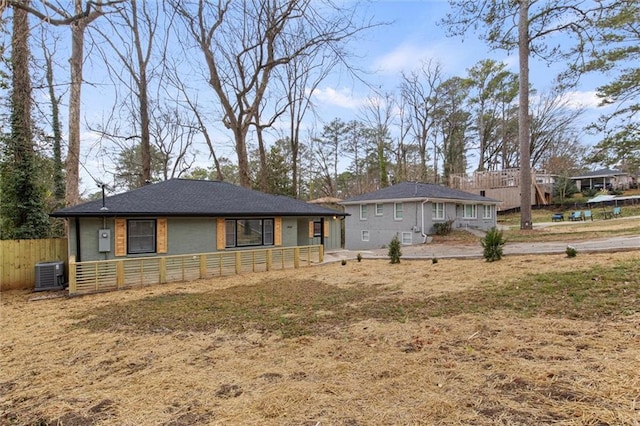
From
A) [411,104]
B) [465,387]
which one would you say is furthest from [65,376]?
[411,104]

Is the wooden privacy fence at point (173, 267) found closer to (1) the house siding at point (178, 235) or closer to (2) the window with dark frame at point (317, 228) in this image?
(1) the house siding at point (178, 235)

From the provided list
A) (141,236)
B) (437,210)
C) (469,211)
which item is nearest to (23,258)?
(141,236)

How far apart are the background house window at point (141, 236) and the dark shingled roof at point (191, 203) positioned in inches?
23.1

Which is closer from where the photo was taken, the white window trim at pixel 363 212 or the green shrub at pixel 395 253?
the green shrub at pixel 395 253

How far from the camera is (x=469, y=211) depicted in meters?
21.5

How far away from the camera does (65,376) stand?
3.57 metres

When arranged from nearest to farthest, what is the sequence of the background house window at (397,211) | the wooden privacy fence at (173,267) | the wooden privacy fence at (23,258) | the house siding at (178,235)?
the wooden privacy fence at (173,267) < the wooden privacy fence at (23,258) < the house siding at (178,235) < the background house window at (397,211)

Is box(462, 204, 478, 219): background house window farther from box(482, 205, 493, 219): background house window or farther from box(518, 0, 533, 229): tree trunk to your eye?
box(518, 0, 533, 229): tree trunk

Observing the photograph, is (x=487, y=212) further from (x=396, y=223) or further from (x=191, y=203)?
(x=191, y=203)

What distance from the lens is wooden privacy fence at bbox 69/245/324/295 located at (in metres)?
8.95

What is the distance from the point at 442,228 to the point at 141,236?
1532 cm

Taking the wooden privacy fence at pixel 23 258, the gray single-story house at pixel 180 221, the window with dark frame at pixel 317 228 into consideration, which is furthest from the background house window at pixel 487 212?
the wooden privacy fence at pixel 23 258

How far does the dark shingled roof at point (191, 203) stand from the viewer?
10.1 m

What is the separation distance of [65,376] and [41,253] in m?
8.63
